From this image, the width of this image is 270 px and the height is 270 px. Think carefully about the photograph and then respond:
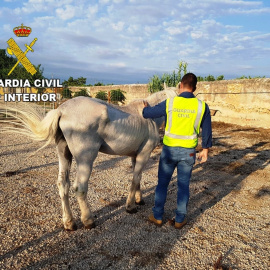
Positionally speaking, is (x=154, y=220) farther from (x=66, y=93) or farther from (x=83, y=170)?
(x=66, y=93)

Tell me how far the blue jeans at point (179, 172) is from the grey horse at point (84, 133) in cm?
51

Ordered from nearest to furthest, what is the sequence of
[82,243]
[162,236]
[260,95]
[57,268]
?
[57,268]
[82,243]
[162,236]
[260,95]

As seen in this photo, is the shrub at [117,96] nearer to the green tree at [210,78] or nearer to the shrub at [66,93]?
the shrub at [66,93]

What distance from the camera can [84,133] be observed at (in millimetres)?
2957

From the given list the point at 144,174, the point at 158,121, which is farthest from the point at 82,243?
the point at 144,174

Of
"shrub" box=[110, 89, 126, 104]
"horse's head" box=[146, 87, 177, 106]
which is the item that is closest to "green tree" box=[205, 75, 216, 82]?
"shrub" box=[110, 89, 126, 104]

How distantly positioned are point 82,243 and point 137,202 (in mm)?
1391

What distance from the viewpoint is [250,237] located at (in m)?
3.16

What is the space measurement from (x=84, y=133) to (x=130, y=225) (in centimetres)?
154

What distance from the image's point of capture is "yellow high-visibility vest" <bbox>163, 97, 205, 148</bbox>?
2988 millimetres

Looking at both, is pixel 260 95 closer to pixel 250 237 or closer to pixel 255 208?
pixel 255 208

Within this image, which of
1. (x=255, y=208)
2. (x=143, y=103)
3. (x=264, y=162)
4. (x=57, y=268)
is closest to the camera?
(x=57, y=268)

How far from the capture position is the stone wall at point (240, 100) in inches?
451

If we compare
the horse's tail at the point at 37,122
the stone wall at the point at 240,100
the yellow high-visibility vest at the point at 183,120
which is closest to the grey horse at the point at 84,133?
the horse's tail at the point at 37,122
